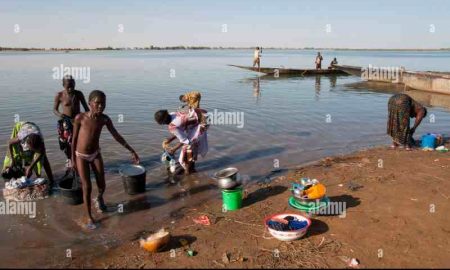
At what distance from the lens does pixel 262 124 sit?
42.8 ft

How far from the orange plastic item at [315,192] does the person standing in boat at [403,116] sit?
14.7 ft

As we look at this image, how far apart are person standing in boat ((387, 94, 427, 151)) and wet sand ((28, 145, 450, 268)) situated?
1.85 meters

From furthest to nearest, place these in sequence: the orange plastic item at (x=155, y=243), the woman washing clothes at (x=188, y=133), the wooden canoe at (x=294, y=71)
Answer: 1. the wooden canoe at (x=294, y=71)
2. the woman washing clothes at (x=188, y=133)
3. the orange plastic item at (x=155, y=243)

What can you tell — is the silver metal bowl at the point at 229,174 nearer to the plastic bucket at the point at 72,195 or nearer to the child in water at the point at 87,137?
the child in water at the point at 87,137

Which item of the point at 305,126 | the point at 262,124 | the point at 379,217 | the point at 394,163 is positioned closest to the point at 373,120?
the point at 305,126

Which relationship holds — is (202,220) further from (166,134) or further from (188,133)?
(166,134)

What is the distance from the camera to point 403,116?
29.4 feet

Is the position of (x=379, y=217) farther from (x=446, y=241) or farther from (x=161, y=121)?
(x=161, y=121)

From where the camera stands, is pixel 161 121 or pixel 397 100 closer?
pixel 161 121

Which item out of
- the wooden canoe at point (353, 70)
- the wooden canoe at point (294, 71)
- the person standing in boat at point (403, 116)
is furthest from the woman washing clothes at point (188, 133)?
the wooden canoe at point (353, 70)

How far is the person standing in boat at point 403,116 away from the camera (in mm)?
8945

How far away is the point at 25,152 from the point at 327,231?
5.21 m

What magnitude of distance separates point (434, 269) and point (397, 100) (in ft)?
18.2

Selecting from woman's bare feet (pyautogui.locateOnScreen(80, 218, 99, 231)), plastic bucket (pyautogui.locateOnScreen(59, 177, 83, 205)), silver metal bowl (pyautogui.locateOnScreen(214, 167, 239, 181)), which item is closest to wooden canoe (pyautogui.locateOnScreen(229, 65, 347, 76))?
silver metal bowl (pyautogui.locateOnScreen(214, 167, 239, 181))
